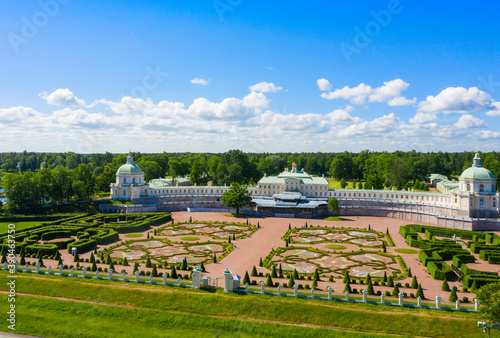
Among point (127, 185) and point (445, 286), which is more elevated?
point (127, 185)

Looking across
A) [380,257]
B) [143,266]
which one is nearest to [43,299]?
[143,266]

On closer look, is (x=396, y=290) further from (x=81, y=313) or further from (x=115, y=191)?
(x=115, y=191)

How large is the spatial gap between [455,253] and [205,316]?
3468cm

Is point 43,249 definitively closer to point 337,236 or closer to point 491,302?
point 337,236

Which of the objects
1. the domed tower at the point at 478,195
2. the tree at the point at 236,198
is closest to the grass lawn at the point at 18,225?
the tree at the point at 236,198

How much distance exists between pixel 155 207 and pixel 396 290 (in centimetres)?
6494

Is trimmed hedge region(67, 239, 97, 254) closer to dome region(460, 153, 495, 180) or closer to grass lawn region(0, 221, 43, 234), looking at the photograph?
grass lawn region(0, 221, 43, 234)

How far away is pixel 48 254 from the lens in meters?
47.0

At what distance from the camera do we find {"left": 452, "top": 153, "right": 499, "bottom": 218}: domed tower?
72.4 metres

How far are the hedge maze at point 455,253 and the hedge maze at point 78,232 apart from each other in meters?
43.5

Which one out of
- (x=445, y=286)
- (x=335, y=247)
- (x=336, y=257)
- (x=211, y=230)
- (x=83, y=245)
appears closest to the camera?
(x=445, y=286)

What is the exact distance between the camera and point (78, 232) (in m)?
58.3

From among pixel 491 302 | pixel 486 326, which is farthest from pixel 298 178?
pixel 491 302

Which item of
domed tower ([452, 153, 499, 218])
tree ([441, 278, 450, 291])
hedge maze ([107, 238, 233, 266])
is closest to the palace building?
domed tower ([452, 153, 499, 218])
